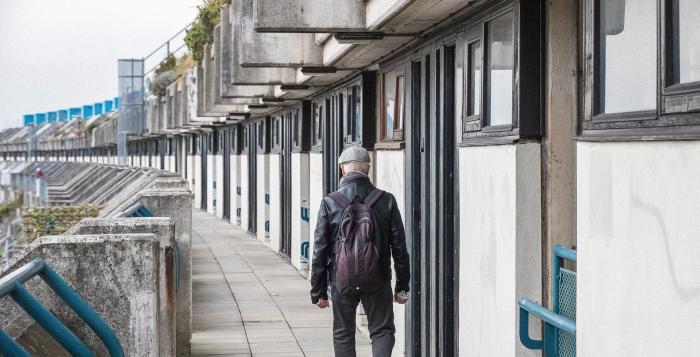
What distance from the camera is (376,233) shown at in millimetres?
6938

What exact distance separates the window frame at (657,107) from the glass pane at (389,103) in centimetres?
593

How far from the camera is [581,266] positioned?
14.8 ft

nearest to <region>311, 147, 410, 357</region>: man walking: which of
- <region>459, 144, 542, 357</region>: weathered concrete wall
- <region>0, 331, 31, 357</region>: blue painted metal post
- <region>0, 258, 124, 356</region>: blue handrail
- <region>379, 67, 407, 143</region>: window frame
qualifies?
<region>459, 144, 542, 357</region>: weathered concrete wall

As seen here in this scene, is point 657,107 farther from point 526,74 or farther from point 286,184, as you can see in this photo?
point 286,184

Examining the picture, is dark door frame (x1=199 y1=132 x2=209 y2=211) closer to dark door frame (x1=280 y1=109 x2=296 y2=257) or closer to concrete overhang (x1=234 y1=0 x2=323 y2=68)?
dark door frame (x1=280 y1=109 x2=296 y2=257)

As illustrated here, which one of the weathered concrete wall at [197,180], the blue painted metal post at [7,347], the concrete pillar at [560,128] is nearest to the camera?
the blue painted metal post at [7,347]

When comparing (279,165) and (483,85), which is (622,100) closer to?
(483,85)

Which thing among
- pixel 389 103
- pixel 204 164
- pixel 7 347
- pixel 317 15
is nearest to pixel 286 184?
pixel 389 103


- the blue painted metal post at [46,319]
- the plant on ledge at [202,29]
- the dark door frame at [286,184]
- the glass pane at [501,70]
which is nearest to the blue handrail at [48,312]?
the blue painted metal post at [46,319]

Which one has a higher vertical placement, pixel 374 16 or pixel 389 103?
pixel 374 16

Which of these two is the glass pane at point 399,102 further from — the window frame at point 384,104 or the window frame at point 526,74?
the window frame at point 526,74

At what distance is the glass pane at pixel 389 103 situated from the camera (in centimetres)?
1053

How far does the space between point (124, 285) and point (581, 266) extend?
247 centimetres

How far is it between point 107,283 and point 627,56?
114 inches
